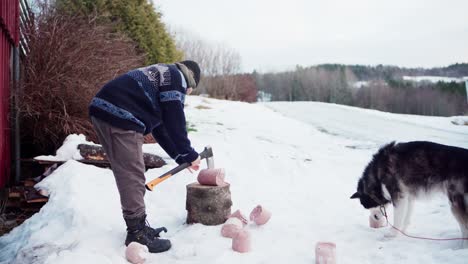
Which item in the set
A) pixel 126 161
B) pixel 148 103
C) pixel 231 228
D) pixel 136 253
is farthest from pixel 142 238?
pixel 148 103

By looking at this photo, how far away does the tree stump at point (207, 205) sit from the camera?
12.5ft

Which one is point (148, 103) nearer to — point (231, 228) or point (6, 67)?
point (231, 228)

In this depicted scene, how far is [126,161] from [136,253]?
0.75 m

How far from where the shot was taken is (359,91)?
2891 inches

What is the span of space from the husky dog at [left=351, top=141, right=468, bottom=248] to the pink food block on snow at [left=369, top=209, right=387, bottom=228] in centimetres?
8

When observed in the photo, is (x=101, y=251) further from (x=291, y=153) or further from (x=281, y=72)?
(x=281, y=72)

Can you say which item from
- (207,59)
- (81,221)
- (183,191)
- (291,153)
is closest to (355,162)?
(291,153)

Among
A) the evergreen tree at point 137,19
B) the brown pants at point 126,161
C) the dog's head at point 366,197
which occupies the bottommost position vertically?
the dog's head at point 366,197

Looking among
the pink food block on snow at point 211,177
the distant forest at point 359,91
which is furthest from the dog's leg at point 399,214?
the distant forest at point 359,91

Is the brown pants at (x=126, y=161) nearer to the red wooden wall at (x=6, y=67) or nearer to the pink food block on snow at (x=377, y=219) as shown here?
the pink food block on snow at (x=377, y=219)

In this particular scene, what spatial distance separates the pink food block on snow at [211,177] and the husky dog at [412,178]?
1567 millimetres

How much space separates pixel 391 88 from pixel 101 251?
7943cm

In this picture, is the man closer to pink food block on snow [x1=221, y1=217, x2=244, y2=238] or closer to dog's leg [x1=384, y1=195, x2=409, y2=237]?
pink food block on snow [x1=221, y1=217, x2=244, y2=238]

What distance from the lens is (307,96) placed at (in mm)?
71562
